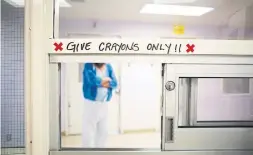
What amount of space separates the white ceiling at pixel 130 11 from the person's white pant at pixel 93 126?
23.5 inches

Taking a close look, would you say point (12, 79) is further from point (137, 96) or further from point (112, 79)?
point (137, 96)

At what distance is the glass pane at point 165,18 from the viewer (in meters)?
1.37

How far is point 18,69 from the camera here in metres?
1.23

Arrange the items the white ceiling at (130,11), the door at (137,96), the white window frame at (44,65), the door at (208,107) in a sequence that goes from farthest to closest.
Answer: the door at (137,96), the white ceiling at (130,11), the door at (208,107), the white window frame at (44,65)

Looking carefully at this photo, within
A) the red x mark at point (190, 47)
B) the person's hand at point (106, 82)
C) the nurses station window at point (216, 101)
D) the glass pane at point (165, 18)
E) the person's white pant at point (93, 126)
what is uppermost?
the glass pane at point (165, 18)

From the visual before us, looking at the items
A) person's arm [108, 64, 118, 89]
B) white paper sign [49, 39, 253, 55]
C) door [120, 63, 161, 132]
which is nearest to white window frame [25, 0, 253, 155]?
white paper sign [49, 39, 253, 55]

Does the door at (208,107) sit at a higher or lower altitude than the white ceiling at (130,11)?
lower

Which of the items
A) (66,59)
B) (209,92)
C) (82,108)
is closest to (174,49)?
(209,92)

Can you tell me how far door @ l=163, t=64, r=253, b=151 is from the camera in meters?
1.31

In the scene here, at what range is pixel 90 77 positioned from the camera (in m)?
1.46

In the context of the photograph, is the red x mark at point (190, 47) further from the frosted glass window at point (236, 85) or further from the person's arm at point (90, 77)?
the person's arm at point (90, 77)

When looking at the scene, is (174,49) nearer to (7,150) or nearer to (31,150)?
(31,150)

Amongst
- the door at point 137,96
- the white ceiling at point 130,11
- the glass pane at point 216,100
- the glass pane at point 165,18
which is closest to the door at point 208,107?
the glass pane at point 216,100

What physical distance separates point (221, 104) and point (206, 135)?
0.70ft
